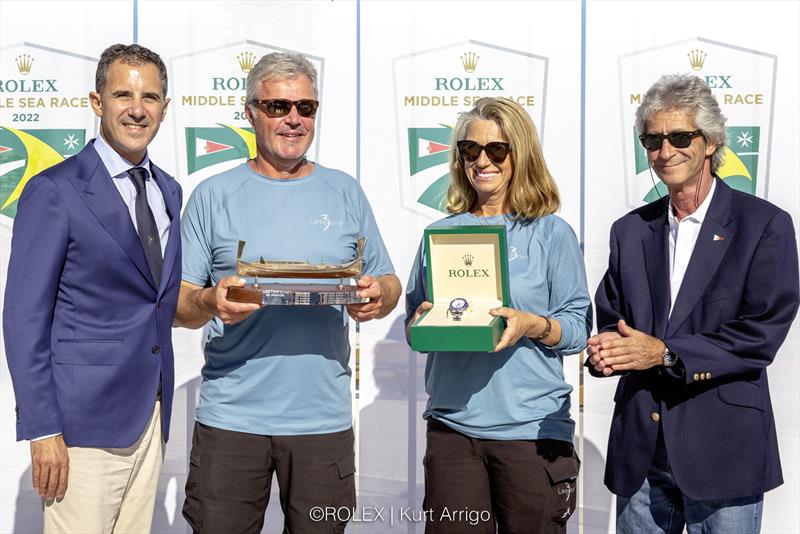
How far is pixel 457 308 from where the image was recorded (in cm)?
246

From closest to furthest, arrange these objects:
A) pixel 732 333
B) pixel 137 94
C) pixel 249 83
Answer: pixel 732 333 → pixel 137 94 → pixel 249 83

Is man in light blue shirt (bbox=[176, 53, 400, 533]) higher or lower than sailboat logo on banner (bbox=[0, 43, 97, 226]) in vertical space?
lower

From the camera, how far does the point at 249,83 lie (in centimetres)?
270

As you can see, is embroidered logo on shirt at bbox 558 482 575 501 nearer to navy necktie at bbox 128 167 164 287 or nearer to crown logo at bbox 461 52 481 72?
navy necktie at bbox 128 167 164 287

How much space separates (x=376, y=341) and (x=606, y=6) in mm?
1757

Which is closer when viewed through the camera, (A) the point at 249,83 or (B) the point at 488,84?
(A) the point at 249,83

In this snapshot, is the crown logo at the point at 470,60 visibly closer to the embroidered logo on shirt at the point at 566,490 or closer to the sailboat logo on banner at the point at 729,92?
the sailboat logo on banner at the point at 729,92

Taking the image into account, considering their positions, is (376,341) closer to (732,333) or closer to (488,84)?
(488,84)

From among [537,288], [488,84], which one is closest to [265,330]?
[537,288]

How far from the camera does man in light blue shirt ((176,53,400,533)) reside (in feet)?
8.46

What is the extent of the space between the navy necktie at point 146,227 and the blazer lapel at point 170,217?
0.02 metres

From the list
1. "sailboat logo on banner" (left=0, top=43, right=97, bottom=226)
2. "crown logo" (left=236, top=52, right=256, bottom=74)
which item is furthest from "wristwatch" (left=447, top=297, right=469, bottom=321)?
"sailboat logo on banner" (left=0, top=43, right=97, bottom=226)

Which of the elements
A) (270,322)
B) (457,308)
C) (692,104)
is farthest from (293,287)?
(692,104)

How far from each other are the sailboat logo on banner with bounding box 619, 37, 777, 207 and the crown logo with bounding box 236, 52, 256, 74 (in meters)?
1.61
